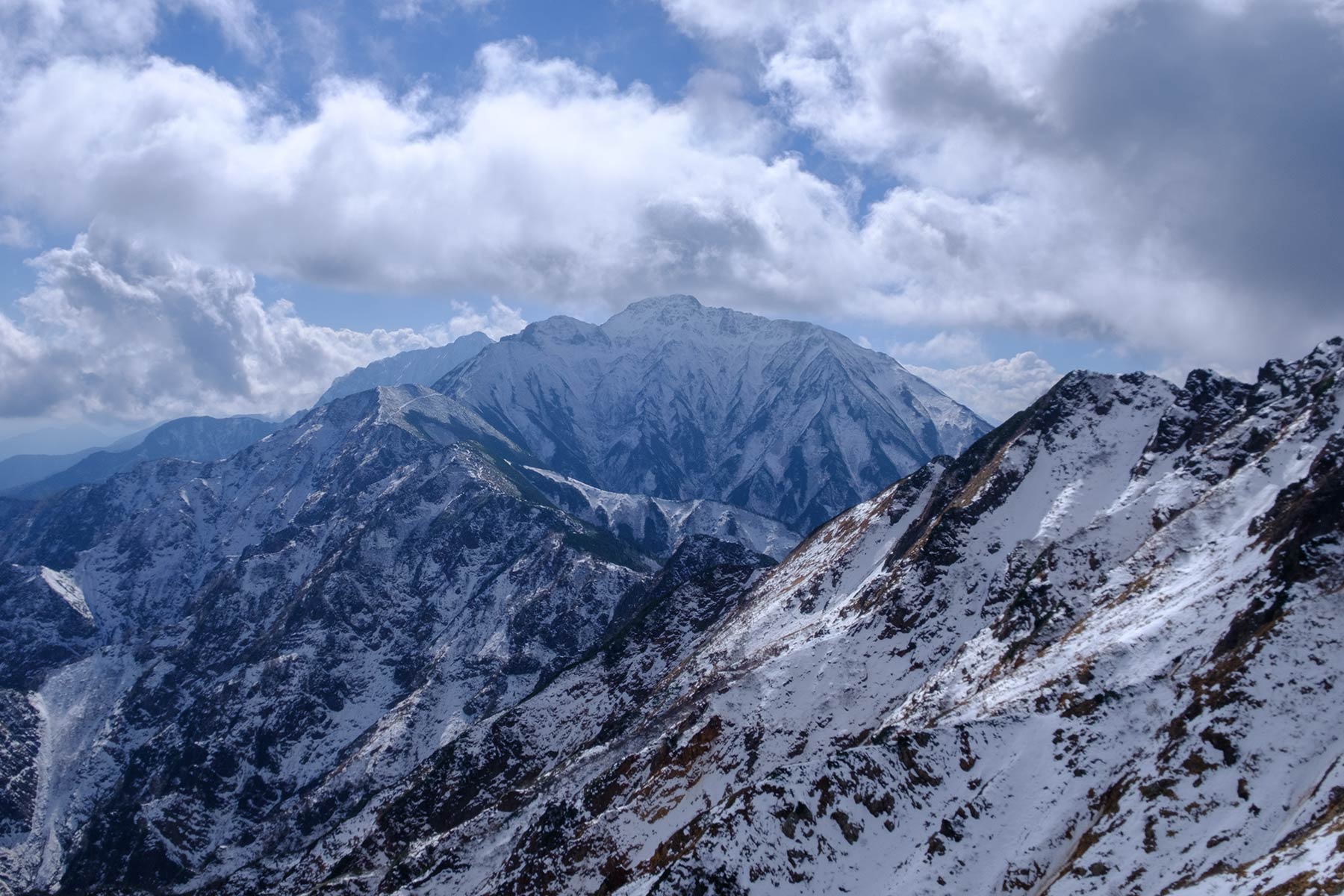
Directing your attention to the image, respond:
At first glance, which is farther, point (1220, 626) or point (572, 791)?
point (572, 791)

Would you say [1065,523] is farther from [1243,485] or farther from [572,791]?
[572,791]

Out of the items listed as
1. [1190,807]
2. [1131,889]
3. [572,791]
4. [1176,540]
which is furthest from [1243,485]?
[572,791]

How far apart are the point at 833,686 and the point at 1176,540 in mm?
57362

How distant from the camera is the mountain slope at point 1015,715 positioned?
86.6 meters

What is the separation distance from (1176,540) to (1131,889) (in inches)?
2538

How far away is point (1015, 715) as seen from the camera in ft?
347

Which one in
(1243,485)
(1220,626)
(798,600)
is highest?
(798,600)

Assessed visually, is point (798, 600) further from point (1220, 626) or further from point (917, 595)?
point (1220, 626)

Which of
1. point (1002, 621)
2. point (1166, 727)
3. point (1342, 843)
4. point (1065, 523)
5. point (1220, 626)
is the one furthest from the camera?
point (1065, 523)

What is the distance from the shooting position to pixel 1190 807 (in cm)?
8375

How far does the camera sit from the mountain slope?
8662cm

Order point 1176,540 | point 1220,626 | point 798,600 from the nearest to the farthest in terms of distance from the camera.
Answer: point 1220,626, point 1176,540, point 798,600

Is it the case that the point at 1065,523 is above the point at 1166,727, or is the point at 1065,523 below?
above

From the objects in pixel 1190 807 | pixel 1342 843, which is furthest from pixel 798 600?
pixel 1342 843
